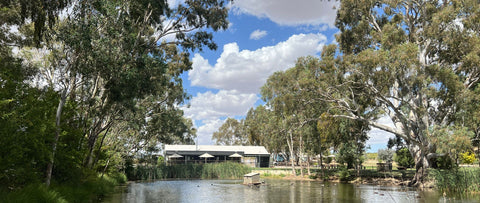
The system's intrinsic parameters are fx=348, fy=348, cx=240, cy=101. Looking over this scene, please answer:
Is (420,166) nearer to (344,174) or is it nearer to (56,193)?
(344,174)

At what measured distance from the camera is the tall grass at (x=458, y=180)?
73.9ft

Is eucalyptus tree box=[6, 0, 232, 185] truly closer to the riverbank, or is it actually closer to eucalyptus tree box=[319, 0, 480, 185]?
eucalyptus tree box=[319, 0, 480, 185]

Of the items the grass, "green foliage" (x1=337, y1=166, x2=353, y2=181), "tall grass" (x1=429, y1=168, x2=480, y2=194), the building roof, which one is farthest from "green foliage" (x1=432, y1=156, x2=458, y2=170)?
the building roof

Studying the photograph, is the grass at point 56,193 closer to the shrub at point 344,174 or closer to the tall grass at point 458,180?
the tall grass at point 458,180

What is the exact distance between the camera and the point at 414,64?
22375 mm

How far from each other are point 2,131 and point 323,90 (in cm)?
2144

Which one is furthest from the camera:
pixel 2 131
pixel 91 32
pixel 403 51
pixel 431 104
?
pixel 431 104

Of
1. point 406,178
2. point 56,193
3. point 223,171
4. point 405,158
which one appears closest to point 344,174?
point 406,178

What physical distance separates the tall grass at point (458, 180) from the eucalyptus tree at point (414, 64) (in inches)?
76.6

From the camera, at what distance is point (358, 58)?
23000 mm

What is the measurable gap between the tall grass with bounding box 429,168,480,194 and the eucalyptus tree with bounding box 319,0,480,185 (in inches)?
76.6

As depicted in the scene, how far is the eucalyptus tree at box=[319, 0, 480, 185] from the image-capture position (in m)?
22.8

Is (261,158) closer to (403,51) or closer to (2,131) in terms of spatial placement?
(403,51)

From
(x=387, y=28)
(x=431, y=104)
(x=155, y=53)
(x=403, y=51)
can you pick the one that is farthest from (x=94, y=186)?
(x=431, y=104)
